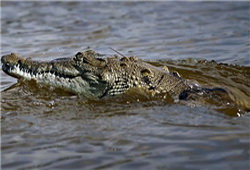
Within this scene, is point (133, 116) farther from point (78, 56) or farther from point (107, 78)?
point (78, 56)

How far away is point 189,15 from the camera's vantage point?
13.6 metres

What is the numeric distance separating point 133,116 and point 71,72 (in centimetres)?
102

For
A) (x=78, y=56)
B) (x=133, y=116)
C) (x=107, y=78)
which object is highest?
(x=78, y=56)

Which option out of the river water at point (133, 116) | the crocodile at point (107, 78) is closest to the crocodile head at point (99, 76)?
the crocodile at point (107, 78)

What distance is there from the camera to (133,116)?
587cm

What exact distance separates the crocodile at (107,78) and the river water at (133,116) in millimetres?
138

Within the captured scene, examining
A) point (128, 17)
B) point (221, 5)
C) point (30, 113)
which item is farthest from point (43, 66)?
point (221, 5)

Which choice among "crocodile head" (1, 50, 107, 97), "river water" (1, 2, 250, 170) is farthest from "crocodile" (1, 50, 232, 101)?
"river water" (1, 2, 250, 170)

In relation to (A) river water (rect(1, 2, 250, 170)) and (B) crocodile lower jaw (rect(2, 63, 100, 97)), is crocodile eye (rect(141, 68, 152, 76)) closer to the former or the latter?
A: (A) river water (rect(1, 2, 250, 170))

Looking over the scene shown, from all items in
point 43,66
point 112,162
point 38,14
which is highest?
point 38,14

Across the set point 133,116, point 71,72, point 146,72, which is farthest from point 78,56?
point 133,116

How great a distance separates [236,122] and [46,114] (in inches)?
80.1

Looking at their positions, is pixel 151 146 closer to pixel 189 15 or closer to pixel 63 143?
pixel 63 143

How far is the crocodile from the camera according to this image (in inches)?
252
